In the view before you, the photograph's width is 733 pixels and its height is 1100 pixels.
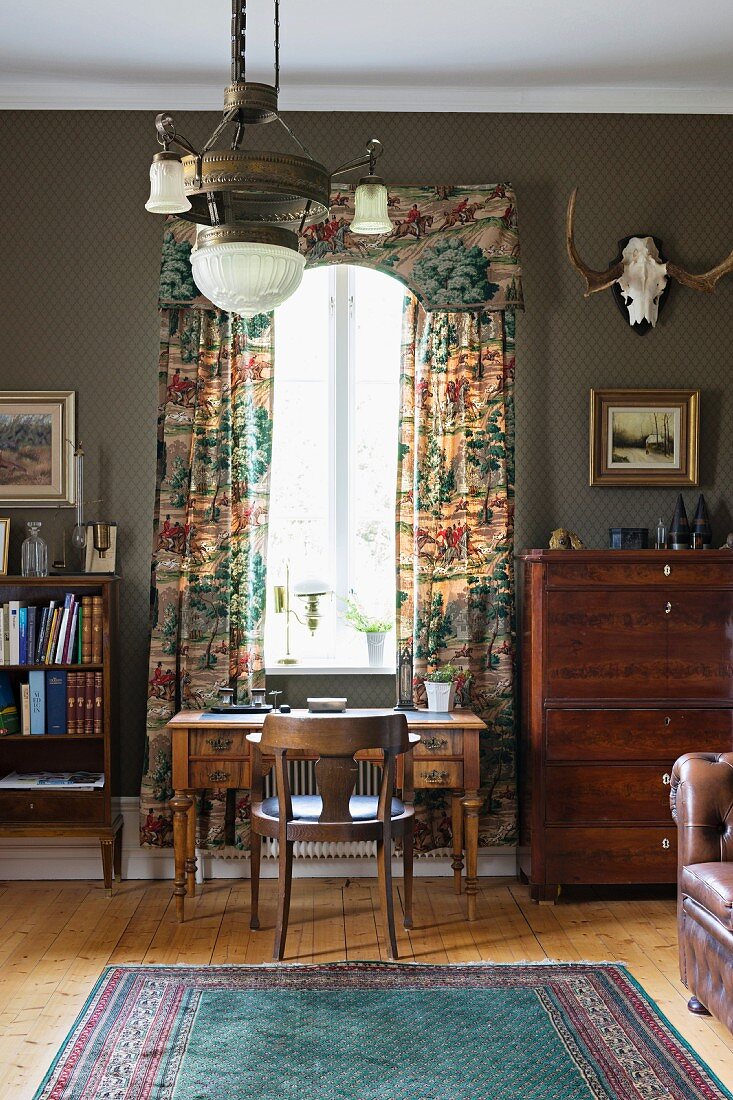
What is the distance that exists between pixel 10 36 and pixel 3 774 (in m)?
3.16

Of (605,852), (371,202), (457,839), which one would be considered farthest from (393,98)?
(605,852)

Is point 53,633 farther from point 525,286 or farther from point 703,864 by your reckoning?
point 703,864

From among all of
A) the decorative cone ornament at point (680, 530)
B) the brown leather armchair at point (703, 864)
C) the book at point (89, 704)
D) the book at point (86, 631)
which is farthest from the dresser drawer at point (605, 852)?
the book at point (86, 631)

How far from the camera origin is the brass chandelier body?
103 inches

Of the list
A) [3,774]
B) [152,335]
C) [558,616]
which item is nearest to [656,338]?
[558,616]

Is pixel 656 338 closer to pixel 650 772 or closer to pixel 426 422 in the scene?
pixel 426 422

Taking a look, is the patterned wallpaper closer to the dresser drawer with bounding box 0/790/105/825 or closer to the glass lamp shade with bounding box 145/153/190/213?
the dresser drawer with bounding box 0/790/105/825

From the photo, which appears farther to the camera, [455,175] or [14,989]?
[455,175]

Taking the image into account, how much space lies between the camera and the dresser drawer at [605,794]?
14.7ft

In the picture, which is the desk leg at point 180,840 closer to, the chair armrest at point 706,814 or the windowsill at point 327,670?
the windowsill at point 327,670

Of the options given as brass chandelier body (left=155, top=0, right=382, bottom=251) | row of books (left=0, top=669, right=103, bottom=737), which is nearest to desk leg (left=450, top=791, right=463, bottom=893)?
row of books (left=0, top=669, right=103, bottom=737)

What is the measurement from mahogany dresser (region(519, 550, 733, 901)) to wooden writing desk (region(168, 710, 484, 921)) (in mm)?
303

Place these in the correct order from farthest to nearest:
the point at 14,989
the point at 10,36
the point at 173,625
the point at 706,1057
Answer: the point at 173,625 → the point at 10,36 → the point at 14,989 → the point at 706,1057

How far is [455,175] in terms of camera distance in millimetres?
4980
